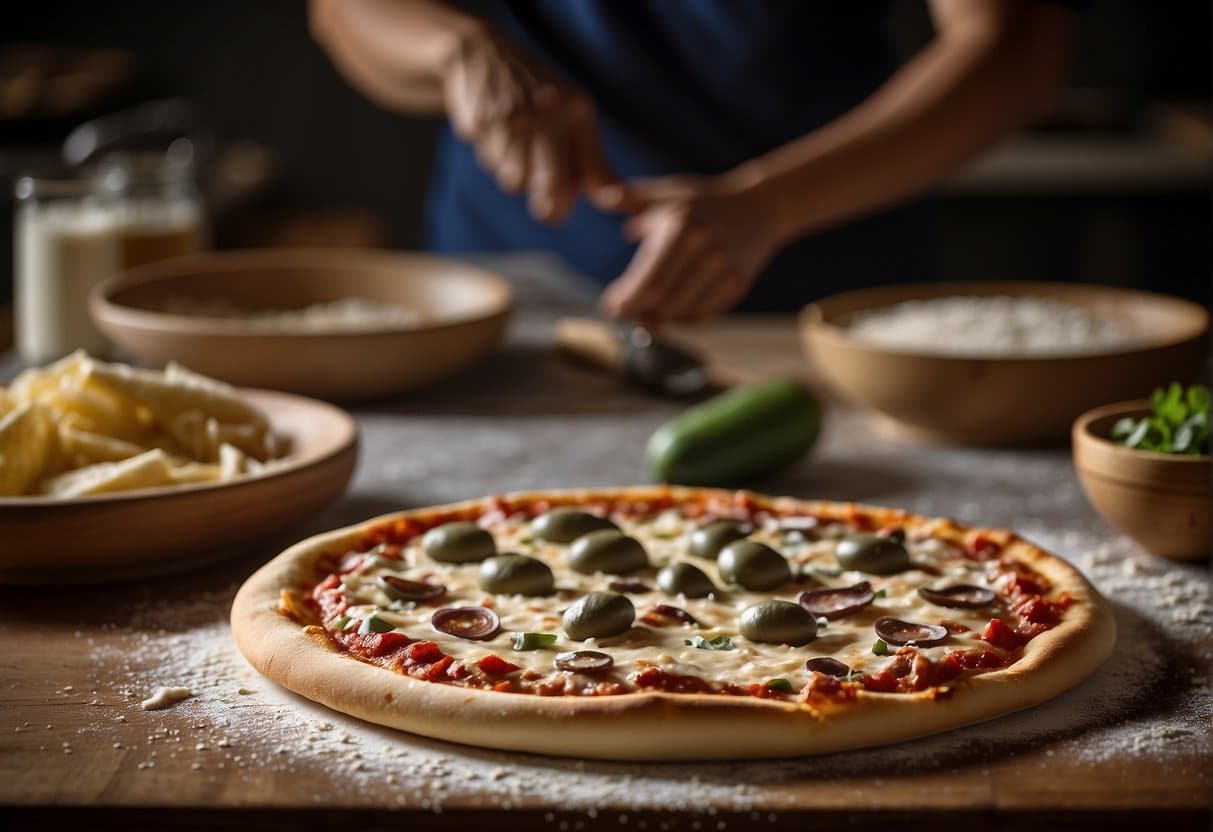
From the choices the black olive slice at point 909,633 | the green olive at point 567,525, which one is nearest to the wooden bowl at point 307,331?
the green olive at point 567,525

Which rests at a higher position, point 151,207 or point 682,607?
point 151,207

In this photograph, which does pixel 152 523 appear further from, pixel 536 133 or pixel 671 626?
pixel 536 133

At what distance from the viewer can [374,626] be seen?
1.50m

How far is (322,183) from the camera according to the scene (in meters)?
7.88

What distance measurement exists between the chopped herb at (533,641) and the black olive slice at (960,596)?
0.44 meters

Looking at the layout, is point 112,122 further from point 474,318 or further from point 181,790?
point 181,790

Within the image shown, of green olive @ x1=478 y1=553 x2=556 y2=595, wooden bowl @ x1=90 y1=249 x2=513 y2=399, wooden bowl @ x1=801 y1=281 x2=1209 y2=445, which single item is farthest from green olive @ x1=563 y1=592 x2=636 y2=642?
wooden bowl @ x1=90 y1=249 x2=513 y2=399

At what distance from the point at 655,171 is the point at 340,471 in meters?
1.96

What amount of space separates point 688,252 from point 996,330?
1.98 feet

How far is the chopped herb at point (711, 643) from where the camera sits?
147 cm

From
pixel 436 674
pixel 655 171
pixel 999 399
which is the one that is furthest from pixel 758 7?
pixel 436 674

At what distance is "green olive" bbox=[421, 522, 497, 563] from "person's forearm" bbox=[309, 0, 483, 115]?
5.09ft

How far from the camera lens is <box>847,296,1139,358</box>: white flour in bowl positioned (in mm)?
2406

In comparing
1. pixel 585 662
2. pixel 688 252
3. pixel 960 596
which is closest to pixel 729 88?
pixel 688 252
